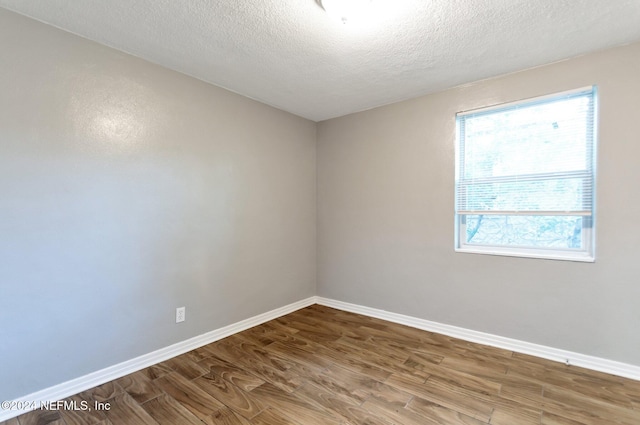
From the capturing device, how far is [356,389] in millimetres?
1978

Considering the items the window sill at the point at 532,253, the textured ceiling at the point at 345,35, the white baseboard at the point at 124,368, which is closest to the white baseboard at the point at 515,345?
the window sill at the point at 532,253

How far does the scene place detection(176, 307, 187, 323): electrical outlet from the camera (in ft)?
8.17

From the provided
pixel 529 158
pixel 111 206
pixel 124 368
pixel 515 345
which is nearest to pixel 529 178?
pixel 529 158

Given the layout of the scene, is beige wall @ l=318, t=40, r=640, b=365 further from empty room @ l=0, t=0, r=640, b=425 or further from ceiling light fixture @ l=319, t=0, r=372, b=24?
ceiling light fixture @ l=319, t=0, r=372, b=24

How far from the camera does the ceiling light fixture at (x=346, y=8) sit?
1.61 metres

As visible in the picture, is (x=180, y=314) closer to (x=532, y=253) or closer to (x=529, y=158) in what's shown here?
(x=532, y=253)

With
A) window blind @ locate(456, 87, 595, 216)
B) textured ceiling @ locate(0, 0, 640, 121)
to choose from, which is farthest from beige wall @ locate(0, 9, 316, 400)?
window blind @ locate(456, 87, 595, 216)

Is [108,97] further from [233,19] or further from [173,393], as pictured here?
[173,393]

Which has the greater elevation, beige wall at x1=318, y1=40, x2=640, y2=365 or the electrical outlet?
beige wall at x1=318, y1=40, x2=640, y2=365

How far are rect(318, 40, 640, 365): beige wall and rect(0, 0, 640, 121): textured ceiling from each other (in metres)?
0.26

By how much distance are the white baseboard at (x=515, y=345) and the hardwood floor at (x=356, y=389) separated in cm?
7

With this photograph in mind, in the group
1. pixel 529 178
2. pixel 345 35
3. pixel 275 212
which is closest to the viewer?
pixel 345 35

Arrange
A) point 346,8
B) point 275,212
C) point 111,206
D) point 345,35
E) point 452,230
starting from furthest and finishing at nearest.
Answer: point 275,212, point 452,230, point 111,206, point 345,35, point 346,8

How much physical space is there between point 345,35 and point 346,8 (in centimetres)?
32
